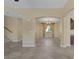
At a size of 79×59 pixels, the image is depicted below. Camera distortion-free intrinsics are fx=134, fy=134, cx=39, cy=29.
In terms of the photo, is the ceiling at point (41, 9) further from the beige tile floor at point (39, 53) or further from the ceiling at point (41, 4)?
the beige tile floor at point (39, 53)

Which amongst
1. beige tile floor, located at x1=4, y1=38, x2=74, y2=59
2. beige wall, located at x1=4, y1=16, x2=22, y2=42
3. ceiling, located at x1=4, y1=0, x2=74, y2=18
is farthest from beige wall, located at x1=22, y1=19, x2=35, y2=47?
beige wall, located at x1=4, y1=16, x2=22, y2=42

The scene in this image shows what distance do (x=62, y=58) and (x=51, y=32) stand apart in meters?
17.2

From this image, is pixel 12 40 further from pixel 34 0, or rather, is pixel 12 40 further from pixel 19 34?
pixel 34 0

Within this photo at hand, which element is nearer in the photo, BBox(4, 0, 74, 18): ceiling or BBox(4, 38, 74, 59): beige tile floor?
BBox(4, 38, 74, 59): beige tile floor

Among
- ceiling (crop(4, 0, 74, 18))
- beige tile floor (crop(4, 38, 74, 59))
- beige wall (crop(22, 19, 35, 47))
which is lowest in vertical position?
beige tile floor (crop(4, 38, 74, 59))

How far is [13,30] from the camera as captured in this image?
13.2 m

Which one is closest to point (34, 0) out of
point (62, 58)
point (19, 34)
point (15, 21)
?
point (62, 58)

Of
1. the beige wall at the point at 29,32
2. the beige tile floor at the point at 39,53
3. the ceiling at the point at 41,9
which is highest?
the ceiling at the point at 41,9

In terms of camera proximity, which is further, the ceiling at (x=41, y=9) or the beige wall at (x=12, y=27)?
the beige wall at (x=12, y=27)

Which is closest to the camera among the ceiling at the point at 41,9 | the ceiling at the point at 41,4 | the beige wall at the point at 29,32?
the ceiling at the point at 41,4

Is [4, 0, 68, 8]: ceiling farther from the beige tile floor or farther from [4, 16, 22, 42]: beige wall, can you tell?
[4, 16, 22, 42]: beige wall

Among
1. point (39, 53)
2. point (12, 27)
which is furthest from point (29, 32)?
point (12, 27)

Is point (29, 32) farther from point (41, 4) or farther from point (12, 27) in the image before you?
point (12, 27)

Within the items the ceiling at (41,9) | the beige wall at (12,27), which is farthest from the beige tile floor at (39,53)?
the beige wall at (12,27)
